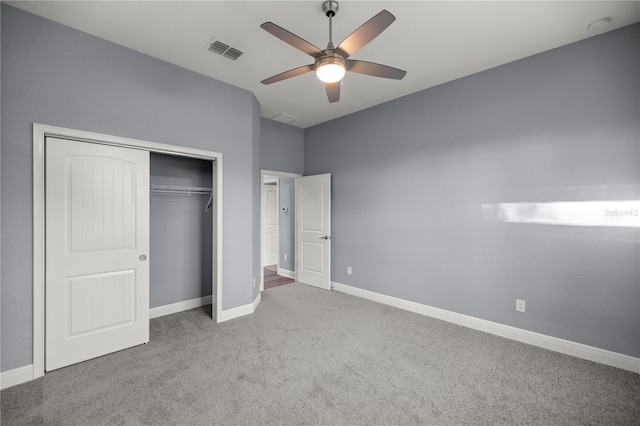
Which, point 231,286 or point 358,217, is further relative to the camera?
point 358,217

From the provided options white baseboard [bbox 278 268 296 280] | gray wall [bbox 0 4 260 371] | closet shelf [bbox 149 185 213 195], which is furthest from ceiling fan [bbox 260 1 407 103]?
white baseboard [bbox 278 268 296 280]

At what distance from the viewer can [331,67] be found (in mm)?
2016

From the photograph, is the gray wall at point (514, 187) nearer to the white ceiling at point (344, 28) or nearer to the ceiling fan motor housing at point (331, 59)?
the white ceiling at point (344, 28)

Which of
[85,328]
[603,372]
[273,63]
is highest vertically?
[273,63]

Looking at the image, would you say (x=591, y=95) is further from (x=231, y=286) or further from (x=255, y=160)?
(x=231, y=286)

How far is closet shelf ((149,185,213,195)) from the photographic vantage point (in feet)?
11.9

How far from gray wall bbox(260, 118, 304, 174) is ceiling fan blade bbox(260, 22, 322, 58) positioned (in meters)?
3.07

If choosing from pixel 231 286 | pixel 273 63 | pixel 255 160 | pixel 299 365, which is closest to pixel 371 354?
pixel 299 365

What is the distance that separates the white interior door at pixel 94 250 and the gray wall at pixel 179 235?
0.78m

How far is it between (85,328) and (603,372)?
4694 millimetres

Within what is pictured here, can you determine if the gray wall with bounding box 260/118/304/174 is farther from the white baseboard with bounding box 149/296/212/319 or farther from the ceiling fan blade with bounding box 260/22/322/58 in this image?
the ceiling fan blade with bounding box 260/22/322/58

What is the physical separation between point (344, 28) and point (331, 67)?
769mm

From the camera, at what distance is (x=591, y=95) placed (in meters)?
2.63

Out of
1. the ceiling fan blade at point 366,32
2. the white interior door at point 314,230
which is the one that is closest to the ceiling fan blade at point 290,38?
the ceiling fan blade at point 366,32
